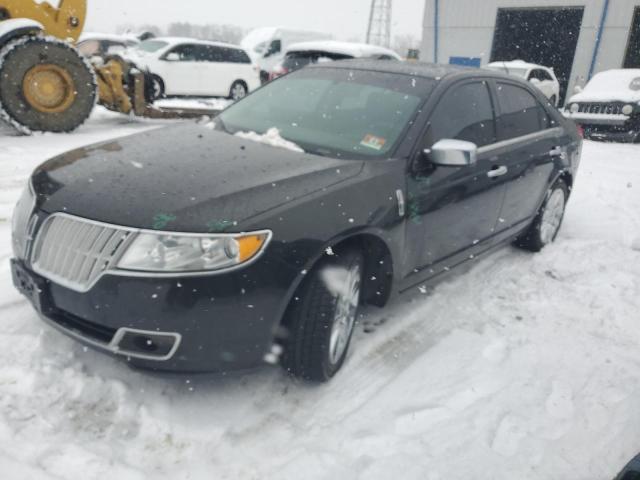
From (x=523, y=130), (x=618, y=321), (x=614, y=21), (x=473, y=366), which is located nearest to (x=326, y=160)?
(x=473, y=366)

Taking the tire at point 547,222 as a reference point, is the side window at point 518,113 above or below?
above

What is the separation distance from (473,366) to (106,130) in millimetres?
7656

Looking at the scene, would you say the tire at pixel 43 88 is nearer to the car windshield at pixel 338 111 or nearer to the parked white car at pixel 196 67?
the parked white car at pixel 196 67

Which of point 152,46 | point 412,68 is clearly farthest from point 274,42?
point 412,68

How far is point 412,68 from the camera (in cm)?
358

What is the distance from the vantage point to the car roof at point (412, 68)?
3.45 meters

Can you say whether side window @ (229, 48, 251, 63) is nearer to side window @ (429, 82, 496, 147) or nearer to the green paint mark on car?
side window @ (429, 82, 496, 147)

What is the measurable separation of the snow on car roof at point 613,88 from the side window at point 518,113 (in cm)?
840

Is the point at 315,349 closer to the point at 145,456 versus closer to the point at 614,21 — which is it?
the point at 145,456

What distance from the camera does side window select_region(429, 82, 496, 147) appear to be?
3.19 metres

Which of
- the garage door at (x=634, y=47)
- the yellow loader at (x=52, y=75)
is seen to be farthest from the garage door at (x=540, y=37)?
the yellow loader at (x=52, y=75)

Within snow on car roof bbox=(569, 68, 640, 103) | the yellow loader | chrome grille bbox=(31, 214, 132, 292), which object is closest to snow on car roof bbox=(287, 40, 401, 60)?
the yellow loader

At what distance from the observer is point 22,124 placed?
7.52 metres

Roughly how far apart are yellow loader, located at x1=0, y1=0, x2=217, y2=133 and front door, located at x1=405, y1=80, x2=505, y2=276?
6.34 meters
